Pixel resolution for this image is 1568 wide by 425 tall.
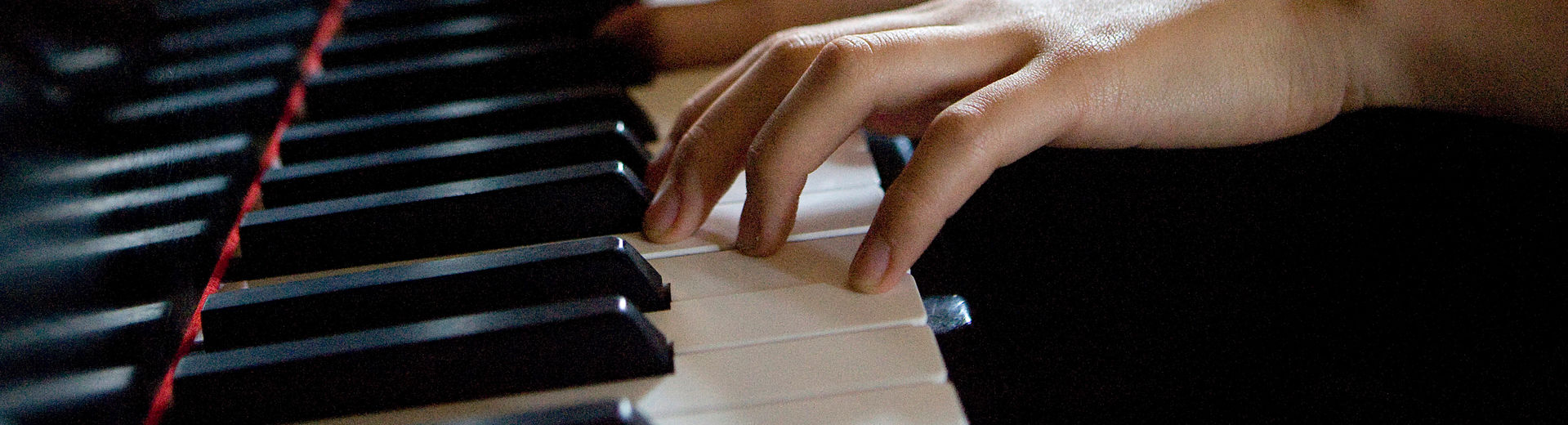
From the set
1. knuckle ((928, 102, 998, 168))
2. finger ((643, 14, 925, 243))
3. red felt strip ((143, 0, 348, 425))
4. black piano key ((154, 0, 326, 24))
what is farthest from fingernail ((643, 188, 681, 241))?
black piano key ((154, 0, 326, 24))

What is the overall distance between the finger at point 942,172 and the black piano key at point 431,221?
23cm

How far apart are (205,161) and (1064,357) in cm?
75

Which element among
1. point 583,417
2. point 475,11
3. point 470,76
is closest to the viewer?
point 583,417

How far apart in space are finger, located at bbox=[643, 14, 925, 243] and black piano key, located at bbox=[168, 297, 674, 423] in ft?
0.61

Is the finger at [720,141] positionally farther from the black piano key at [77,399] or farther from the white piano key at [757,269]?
the black piano key at [77,399]

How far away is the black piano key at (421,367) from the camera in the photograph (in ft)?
2.16

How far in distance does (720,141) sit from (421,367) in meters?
0.35

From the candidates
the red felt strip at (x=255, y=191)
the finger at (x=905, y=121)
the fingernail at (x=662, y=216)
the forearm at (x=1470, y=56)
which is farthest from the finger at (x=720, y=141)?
the forearm at (x=1470, y=56)

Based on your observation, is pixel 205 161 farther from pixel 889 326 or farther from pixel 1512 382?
pixel 1512 382

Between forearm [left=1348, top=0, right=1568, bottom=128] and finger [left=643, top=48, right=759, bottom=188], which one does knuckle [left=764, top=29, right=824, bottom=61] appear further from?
forearm [left=1348, top=0, right=1568, bottom=128]

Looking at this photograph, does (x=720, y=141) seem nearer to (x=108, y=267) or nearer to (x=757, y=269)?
(x=757, y=269)

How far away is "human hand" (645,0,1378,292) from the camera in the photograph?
0.78 metres

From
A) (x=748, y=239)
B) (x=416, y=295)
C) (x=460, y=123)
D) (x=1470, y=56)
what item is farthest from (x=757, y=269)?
(x=1470, y=56)

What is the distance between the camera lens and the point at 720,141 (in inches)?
36.0
